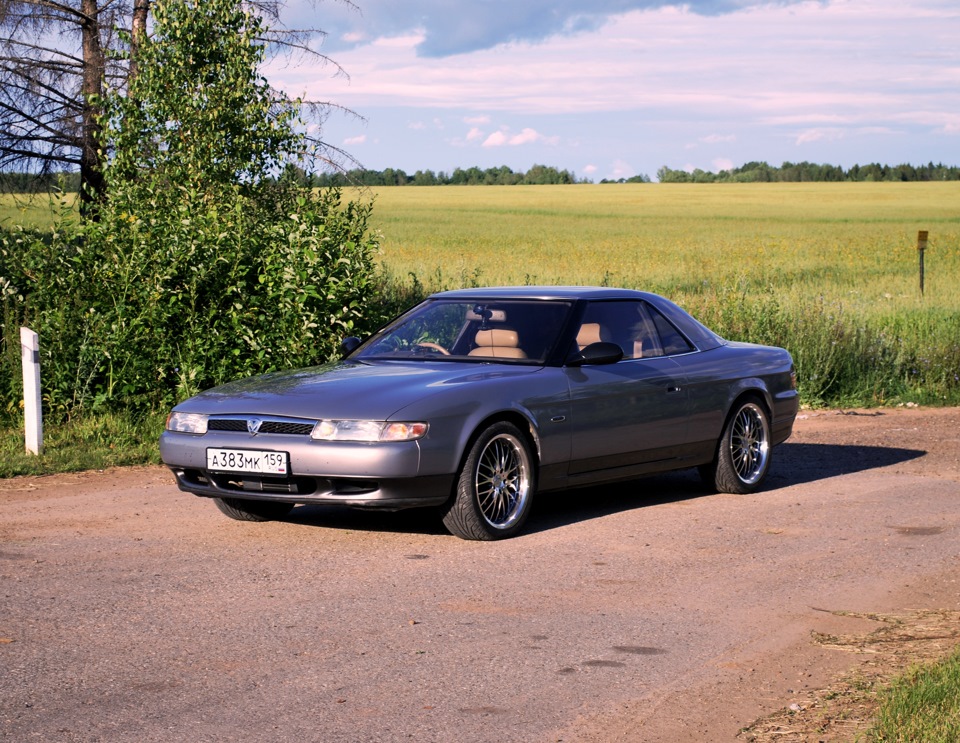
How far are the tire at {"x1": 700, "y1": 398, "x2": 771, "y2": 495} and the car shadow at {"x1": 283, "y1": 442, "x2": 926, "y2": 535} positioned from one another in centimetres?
21

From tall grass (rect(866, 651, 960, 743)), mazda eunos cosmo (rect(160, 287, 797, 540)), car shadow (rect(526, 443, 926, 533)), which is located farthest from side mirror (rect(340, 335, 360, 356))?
tall grass (rect(866, 651, 960, 743))

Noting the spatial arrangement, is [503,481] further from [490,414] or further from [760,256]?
[760,256]

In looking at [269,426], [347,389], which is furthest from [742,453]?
[269,426]

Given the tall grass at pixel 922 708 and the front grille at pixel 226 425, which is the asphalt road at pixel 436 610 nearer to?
the tall grass at pixel 922 708

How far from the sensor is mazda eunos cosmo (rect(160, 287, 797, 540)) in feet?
25.1

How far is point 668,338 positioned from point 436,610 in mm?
4057

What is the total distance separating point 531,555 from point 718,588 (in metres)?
1.17

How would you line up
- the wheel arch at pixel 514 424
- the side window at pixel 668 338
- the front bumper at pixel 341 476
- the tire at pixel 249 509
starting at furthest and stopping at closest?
the side window at pixel 668 338 → the tire at pixel 249 509 → the wheel arch at pixel 514 424 → the front bumper at pixel 341 476

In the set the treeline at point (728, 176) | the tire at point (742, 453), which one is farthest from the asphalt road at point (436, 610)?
the treeline at point (728, 176)

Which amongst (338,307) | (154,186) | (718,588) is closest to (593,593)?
(718,588)

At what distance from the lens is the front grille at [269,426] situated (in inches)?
304

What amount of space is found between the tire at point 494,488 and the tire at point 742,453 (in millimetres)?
2218

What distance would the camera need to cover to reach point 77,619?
19.9 ft

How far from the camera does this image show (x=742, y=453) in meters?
10.3
